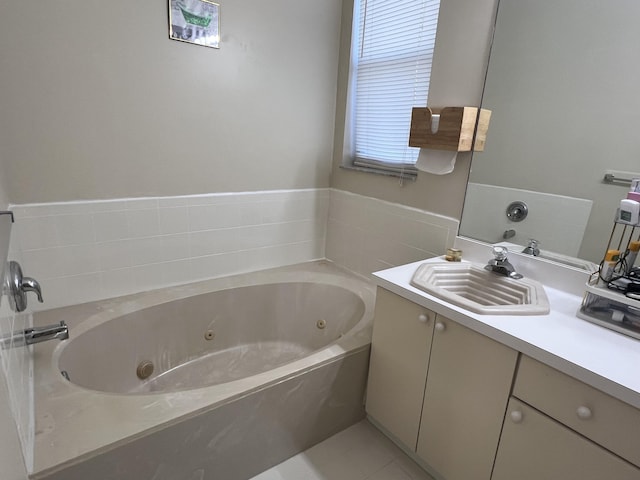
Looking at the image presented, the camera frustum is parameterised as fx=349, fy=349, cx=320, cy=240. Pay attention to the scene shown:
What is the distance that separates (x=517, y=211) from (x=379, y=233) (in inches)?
30.5

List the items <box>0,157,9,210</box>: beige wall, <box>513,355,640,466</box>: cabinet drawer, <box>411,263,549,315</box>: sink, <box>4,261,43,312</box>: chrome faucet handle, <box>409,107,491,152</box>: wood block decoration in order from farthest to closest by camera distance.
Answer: <box>409,107,491,152</box>: wood block decoration, <box>0,157,9,210</box>: beige wall, <box>411,263,549,315</box>: sink, <box>4,261,43,312</box>: chrome faucet handle, <box>513,355,640,466</box>: cabinet drawer

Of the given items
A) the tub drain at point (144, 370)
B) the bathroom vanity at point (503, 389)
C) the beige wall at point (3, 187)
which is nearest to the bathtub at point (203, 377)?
the tub drain at point (144, 370)

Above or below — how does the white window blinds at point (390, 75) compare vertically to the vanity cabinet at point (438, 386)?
above

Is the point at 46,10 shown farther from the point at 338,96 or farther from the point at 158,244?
the point at 338,96

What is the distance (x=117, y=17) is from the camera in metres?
1.52

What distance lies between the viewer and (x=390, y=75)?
1992 mm

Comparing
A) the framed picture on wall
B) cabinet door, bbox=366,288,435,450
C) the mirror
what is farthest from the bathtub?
the framed picture on wall

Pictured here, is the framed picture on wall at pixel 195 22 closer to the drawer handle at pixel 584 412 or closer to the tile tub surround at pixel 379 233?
the tile tub surround at pixel 379 233

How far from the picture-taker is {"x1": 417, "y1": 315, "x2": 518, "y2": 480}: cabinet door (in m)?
1.11

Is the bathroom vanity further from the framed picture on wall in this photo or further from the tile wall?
the framed picture on wall

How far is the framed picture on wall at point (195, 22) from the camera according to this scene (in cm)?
164

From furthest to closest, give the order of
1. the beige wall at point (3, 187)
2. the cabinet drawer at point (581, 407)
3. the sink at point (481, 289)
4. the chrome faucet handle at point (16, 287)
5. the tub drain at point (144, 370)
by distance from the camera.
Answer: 1. the tub drain at point (144, 370)
2. the beige wall at point (3, 187)
3. the sink at point (481, 289)
4. the chrome faucet handle at point (16, 287)
5. the cabinet drawer at point (581, 407)

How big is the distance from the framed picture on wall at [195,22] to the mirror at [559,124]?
1.33m

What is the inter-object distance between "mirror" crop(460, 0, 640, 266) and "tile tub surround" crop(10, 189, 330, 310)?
3.78ft
